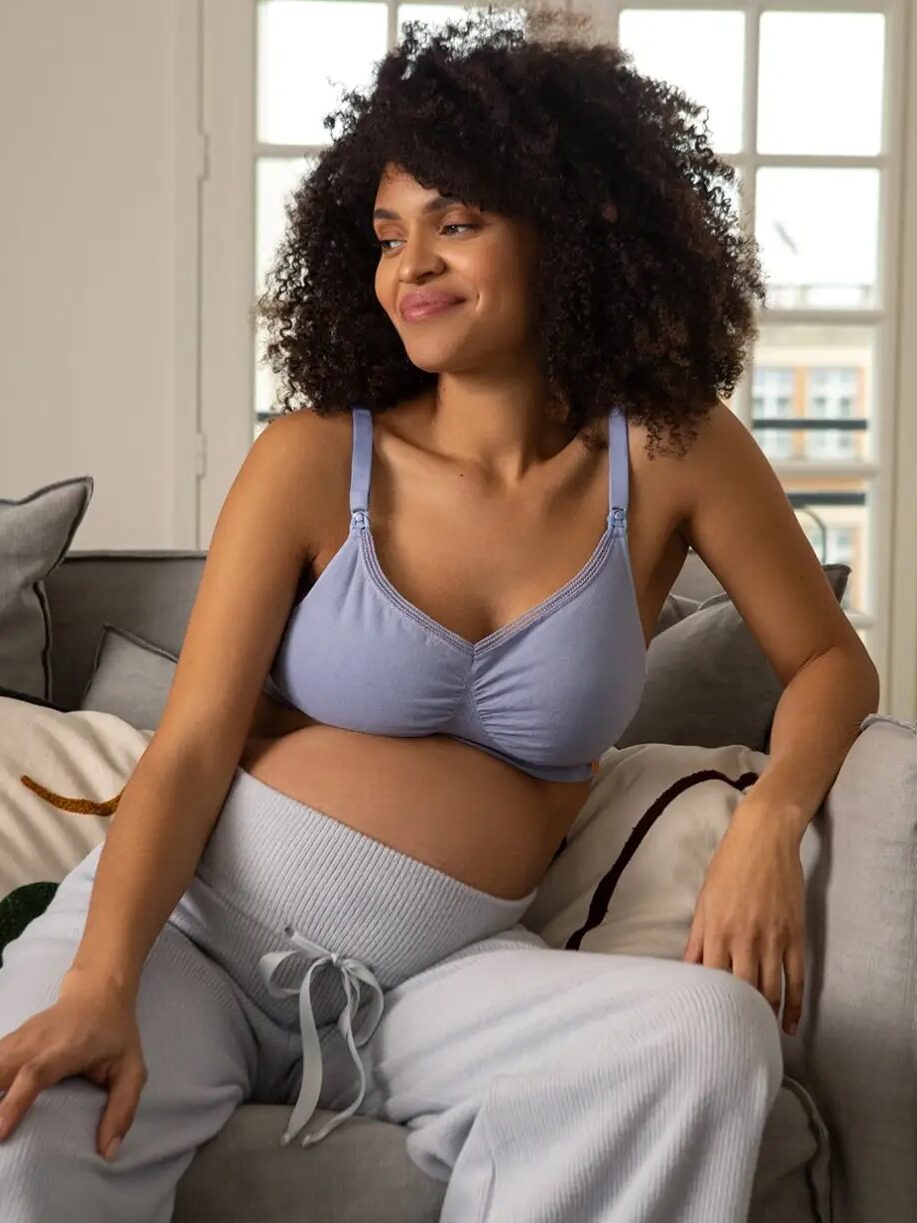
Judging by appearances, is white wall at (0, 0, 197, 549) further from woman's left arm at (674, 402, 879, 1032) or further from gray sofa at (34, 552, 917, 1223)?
gray sofa at (34, 552, 917, 1223)

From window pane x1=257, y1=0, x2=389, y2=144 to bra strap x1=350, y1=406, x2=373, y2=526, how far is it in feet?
7.95

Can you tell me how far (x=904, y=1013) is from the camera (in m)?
1.34

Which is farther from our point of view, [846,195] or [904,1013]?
[846,195]

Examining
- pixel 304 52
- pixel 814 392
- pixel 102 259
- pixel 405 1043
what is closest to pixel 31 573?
pixel 405 1043

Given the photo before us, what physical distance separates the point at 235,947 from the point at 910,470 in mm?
2942

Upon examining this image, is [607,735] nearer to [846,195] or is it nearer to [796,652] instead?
[796,652]

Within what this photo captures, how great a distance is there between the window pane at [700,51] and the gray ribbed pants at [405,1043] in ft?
9.57

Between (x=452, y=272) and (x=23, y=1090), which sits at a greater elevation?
(x=452, y=272)

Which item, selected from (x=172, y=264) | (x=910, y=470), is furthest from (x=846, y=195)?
(x=172, y=264)

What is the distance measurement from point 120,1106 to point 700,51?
11.0 feet

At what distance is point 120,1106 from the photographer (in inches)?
44.7

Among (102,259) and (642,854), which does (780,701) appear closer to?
(642,854)

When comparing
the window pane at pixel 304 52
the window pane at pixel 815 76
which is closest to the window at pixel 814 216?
the window pane at pixel 815 76

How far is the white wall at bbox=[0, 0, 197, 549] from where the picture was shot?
3705 millimetres
